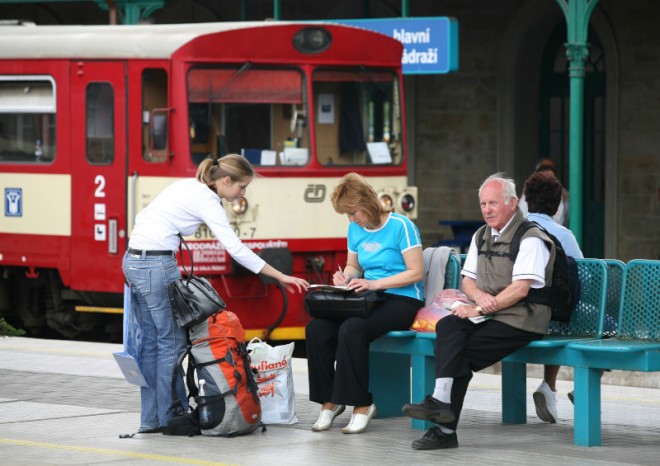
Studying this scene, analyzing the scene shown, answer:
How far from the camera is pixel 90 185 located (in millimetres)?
13633

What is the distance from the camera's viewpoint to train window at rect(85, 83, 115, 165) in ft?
44.3

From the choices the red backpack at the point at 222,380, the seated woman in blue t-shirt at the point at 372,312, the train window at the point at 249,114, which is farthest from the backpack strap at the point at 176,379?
the train window at the point at 249,114

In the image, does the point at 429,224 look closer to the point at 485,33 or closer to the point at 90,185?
the point at 485,33

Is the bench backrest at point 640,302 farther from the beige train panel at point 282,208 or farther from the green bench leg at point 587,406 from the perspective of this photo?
the beige train panel at point 282,208

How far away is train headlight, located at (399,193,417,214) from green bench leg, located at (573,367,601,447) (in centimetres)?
619

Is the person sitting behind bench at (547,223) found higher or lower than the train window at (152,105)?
lower

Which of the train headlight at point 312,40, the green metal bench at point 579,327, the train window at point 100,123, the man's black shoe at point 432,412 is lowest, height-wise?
the man's black shoe at point 432,412

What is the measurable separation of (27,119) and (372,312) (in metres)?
6.62

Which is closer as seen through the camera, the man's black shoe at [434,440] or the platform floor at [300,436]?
the platform floor at [300,436]

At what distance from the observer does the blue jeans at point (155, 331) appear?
27.2ft

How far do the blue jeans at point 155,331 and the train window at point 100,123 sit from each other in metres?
5.23

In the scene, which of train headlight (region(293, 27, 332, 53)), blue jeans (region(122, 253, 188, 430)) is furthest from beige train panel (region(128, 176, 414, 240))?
blue jeans (region(122, 253, 188, 430))

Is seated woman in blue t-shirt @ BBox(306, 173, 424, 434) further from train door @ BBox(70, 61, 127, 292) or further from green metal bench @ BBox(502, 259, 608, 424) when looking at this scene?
train door @ BBox(70, 61, 127, 292)

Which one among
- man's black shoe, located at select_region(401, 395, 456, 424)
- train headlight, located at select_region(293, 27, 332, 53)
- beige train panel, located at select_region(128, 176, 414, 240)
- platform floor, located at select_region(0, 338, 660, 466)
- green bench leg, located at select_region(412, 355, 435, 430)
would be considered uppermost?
train headlight, located at select_region(293, 27, 332, 53)
